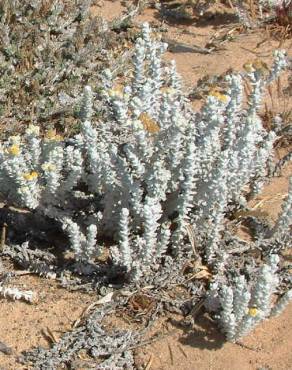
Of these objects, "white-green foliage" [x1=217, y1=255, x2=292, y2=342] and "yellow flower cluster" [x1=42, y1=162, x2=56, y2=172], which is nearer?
"white-green foliage" [x1=217, y1=255, x2=292, y2=342]

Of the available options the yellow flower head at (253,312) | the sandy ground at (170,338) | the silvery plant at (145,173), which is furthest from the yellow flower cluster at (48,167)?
the yellow flower head at (253,312)

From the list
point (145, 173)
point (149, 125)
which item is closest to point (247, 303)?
point (145, 173)

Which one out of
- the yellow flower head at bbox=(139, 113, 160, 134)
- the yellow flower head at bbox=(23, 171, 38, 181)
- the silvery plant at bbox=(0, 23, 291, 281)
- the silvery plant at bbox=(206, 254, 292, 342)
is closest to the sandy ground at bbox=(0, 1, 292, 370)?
the silvery plant at bbox=(206, 254, 292, 342)

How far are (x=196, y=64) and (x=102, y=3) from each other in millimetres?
1067

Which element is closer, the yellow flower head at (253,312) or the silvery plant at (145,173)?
the yellow flower head at (253,312)

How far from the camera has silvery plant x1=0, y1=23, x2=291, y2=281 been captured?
3.13m

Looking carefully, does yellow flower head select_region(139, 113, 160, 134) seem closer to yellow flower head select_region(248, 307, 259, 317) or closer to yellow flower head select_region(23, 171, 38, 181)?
yellow flower head select_region(23, 171, 38, 181)

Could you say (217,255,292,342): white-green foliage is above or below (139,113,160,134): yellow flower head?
below

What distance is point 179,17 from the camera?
5473mm

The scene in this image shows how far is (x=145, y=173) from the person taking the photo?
3.21 metres

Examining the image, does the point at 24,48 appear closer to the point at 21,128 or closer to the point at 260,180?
the point at 21,128

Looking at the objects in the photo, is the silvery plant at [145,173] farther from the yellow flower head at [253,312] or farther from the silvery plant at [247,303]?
the yellow flower head at [253,312]

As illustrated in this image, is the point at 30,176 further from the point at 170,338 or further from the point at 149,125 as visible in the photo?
the point at 170,338

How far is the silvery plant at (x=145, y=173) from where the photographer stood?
3129 millimetres
